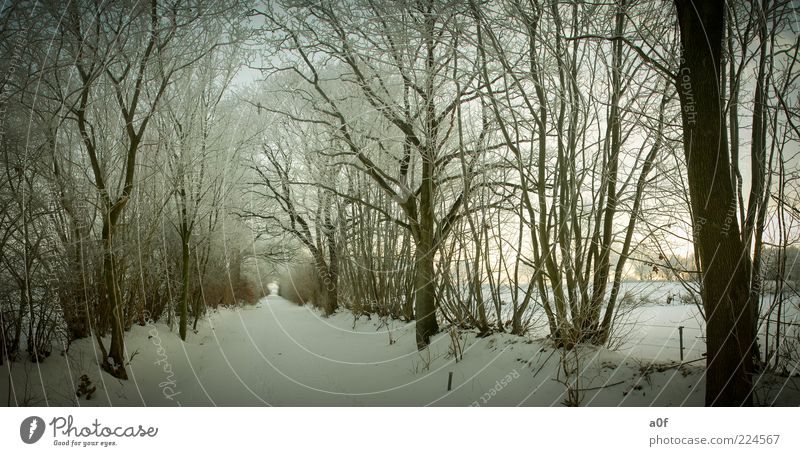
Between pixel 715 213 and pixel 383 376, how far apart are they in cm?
267

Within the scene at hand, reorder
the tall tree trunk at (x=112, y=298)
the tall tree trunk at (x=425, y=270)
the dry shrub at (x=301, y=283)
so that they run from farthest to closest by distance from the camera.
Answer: the dry shrub at (x=301, y=283) → the tall tree trunk at (x=425, y=270) → the tall tree trunk at (x=112, y=298)

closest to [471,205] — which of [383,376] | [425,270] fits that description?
[425,270]

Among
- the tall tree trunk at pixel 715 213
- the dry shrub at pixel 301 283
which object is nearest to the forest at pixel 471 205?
the tall tree trunk at pixel 715 213

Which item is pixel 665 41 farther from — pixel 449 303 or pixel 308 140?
pixel 308 140

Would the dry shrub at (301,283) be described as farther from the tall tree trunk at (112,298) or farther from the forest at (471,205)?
the tall tree trunk at (112,298)

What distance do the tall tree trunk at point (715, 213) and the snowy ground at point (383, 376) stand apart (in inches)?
10.5

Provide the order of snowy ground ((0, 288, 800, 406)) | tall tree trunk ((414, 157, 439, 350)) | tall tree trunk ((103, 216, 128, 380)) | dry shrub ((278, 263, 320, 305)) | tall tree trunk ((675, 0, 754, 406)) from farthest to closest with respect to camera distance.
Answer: dry shrub ((278, 263, 320, 305))
tall tree trunk ((414, 157, 439, 350))
tall tree trunk ((103, 216, 128, 380))
snowy ground ((0, 288, 800, 406))
tall tree trunk ((675, 0, 754, 406))

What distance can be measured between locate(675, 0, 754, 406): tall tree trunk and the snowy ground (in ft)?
0.87

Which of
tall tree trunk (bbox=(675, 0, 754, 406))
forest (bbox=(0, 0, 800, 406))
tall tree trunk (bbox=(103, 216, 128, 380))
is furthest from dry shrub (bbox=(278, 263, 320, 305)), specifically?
tall tree trunk (bbox=(675, 0, 754, 406))

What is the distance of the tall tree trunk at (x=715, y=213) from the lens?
2.00 m

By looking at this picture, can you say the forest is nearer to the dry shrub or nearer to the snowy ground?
the snowy ground

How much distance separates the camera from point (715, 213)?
201 cm

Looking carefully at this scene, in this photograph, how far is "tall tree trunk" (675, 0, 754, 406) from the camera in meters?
2.00

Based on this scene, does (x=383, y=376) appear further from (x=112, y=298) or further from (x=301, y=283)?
(x=301, y=283)
